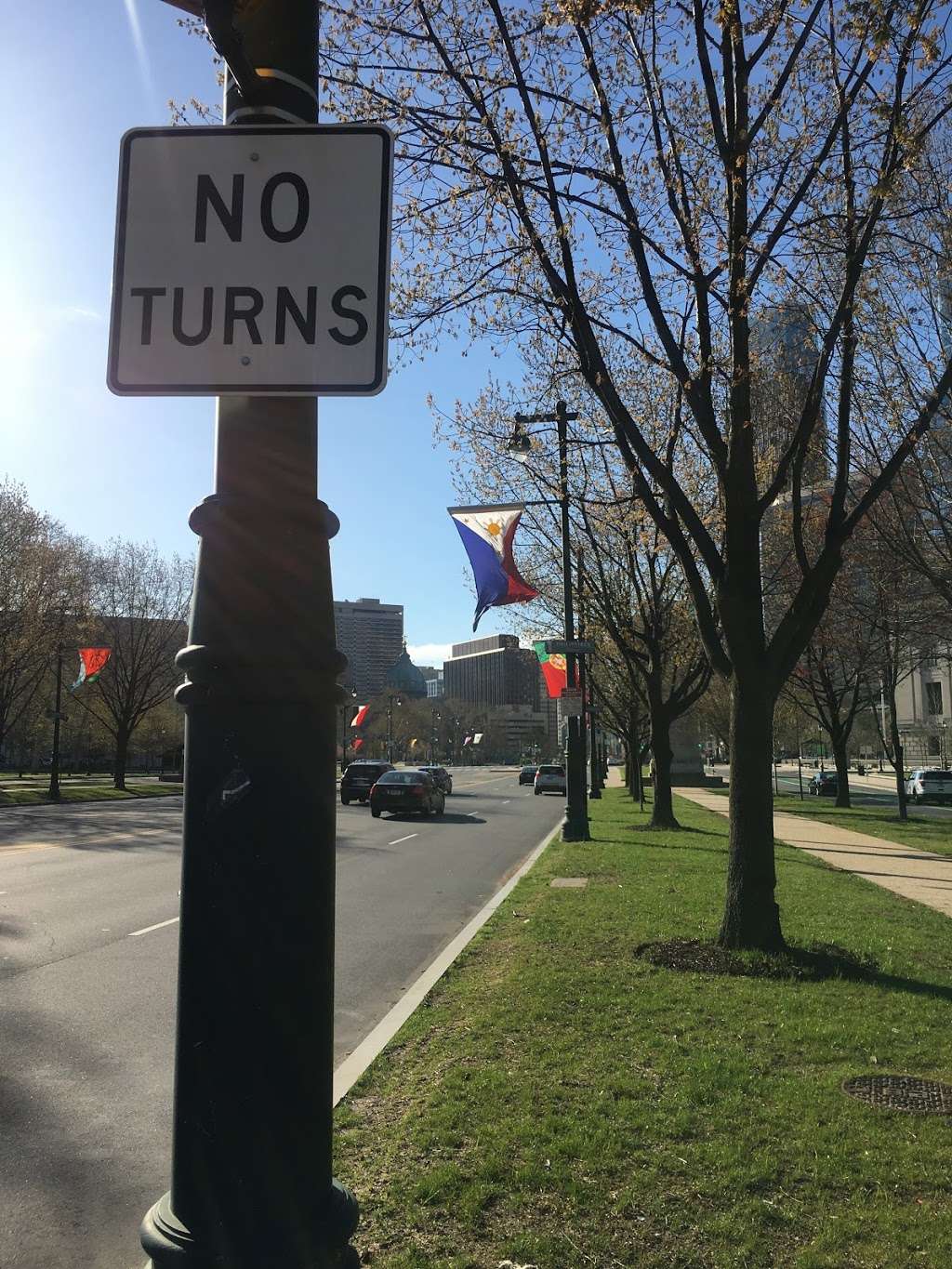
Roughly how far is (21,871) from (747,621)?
11.5 metres

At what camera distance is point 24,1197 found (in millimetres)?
4207

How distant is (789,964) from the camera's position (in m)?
7.57

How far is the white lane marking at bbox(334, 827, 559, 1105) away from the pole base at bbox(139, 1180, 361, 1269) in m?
3.44

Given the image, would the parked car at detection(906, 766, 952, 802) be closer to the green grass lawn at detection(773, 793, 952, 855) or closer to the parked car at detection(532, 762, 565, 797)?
the green grass lawn at detection(773, 793, 952, 855)

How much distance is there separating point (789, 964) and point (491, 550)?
24.6 feet

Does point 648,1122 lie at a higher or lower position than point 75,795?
higher

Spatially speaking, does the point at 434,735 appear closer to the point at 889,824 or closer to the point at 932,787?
the point at 932,787

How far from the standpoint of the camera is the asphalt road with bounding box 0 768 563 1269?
420 cm

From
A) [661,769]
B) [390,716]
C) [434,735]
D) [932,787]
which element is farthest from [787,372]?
[434,735]

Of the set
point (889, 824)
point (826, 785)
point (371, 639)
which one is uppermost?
point (371, 639)

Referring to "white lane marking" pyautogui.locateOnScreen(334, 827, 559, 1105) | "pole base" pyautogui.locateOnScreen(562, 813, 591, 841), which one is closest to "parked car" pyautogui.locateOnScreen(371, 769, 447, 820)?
"pole base" pyautogui.locateOnScreen(562, 813, 591, 841)

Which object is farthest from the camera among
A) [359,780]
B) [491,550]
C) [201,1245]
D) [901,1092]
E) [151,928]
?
[359,780]

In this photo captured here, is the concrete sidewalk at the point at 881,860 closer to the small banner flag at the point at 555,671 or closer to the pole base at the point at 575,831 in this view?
the pole base at the point at 575,831

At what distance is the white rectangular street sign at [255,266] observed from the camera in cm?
210
